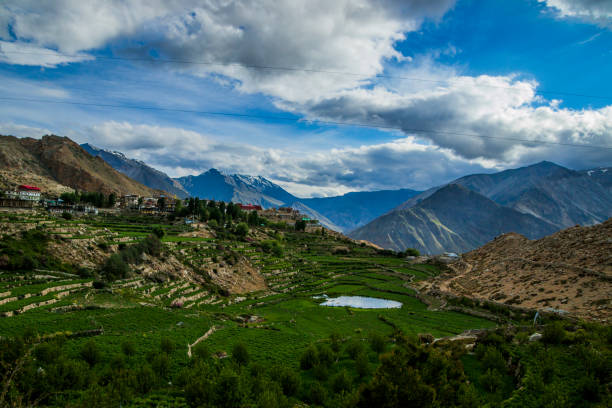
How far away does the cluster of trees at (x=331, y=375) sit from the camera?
16.7 meters

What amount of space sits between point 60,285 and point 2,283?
5586 mm

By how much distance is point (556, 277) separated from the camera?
6109 centimetres

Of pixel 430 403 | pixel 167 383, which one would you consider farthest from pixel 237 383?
pixel 430 403

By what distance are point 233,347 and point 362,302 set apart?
47.3m

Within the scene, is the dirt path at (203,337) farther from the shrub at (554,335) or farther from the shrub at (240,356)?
the shrub at (554,335)

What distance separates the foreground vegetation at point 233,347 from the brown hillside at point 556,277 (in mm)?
8000

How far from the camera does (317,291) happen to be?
78.8 meters

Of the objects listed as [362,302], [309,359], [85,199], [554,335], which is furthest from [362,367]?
[85,199]

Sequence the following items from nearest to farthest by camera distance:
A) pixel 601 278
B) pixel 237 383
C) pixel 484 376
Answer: pixel 237 383 → pixel 484 376 → pixel 601 278

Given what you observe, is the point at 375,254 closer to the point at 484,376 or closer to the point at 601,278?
the point at 601,278

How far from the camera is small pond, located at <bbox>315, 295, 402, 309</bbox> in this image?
224ft

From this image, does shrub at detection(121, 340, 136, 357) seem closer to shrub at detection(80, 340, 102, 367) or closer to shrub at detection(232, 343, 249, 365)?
shrub at detection(80, 340, 102, 367)

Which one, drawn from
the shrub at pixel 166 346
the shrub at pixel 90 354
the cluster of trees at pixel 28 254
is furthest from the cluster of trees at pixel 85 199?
the shrub at pixel 90 354

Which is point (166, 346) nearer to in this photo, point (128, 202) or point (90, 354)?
point (90, 354)
